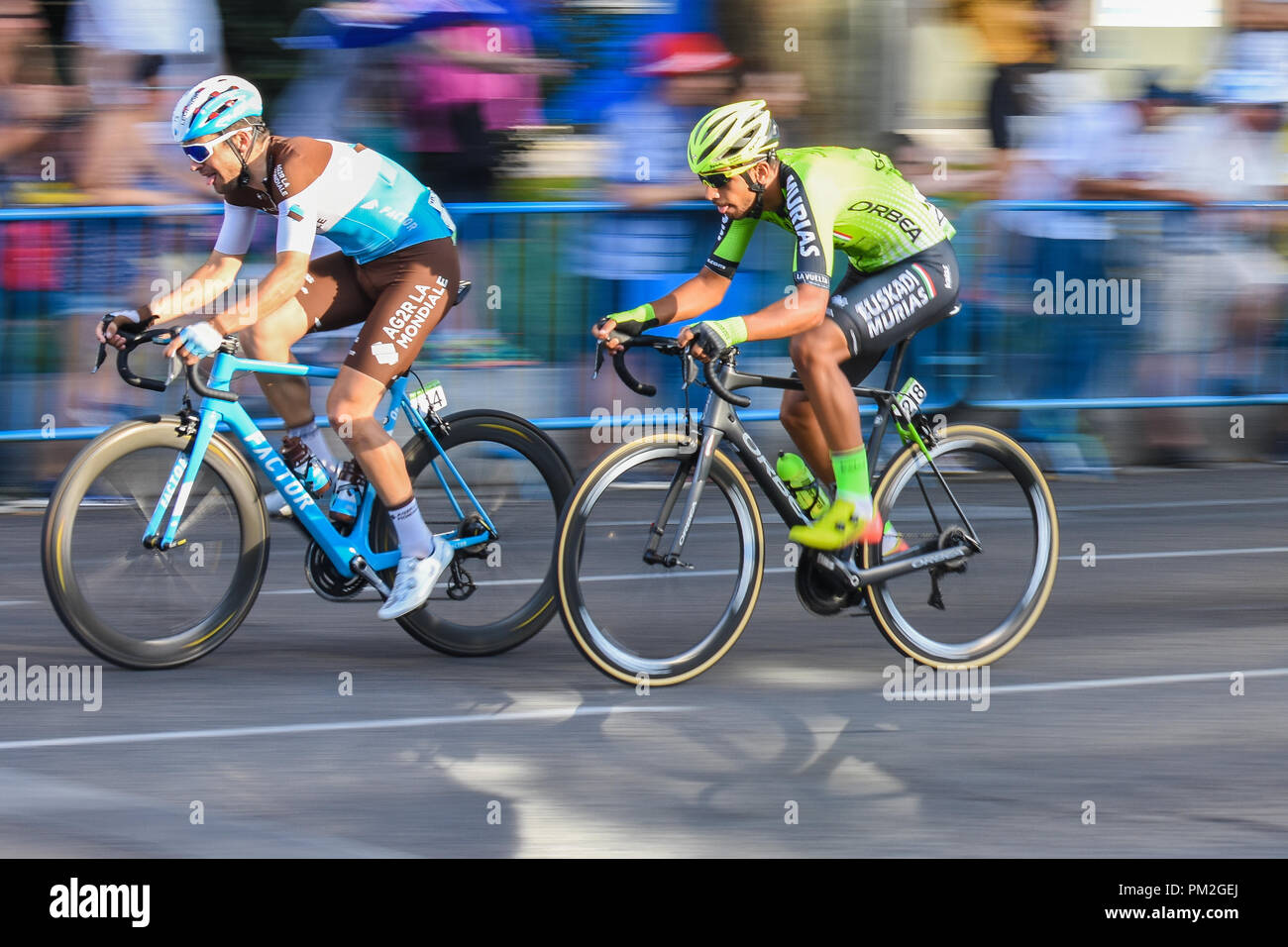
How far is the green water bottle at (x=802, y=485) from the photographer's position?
6.70 m

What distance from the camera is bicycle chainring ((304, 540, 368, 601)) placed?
673cm

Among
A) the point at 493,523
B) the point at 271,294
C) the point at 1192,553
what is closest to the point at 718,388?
the point at 493,523

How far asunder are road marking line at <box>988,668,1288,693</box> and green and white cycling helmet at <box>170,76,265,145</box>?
3233 millimetres

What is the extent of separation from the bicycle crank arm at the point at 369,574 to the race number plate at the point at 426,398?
59 centimetres

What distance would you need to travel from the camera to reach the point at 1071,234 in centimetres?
1119

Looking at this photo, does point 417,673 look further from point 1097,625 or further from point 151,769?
point 1097,625

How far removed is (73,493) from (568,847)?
233 centimetres

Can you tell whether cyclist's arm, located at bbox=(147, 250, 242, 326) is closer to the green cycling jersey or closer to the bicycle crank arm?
the bicycle crank arm

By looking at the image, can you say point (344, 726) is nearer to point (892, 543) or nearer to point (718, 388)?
point (718, 388)

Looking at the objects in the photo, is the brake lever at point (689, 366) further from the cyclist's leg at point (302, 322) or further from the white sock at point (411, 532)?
the cyclist's leg at point (302, 322)

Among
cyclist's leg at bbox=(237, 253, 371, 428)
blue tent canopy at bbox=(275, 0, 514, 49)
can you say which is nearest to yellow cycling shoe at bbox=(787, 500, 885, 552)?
cyclist's leg at bbox=(237, 253, 371, 428)

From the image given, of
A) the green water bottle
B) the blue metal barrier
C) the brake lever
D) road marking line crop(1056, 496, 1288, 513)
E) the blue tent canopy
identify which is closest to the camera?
the brake lever

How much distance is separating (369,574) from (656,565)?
1.01 m

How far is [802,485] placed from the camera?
22.0 feet
